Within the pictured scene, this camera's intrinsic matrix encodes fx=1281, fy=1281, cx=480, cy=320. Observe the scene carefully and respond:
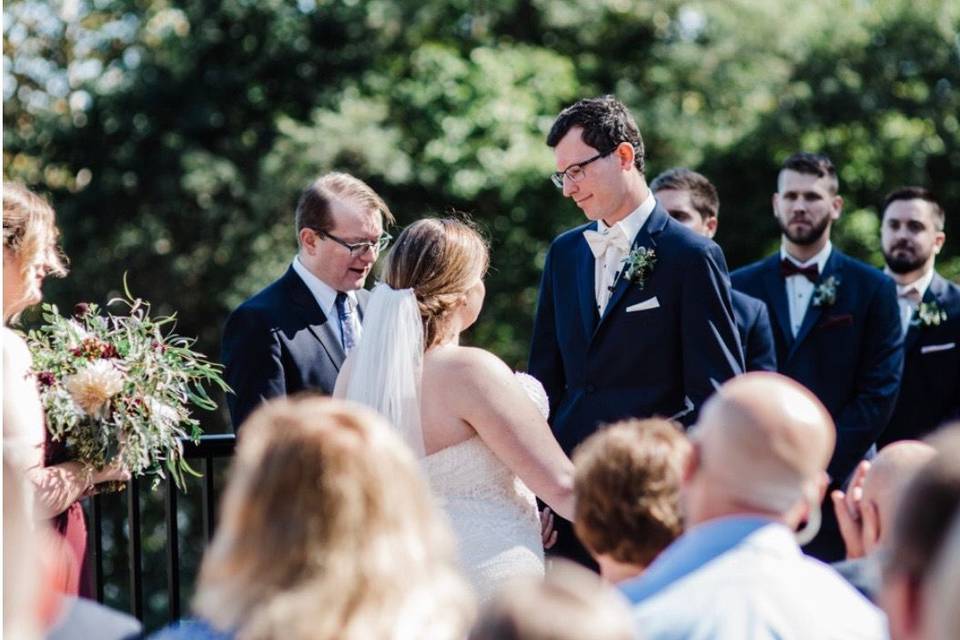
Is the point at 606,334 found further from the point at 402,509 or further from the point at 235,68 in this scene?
the point at 235,68

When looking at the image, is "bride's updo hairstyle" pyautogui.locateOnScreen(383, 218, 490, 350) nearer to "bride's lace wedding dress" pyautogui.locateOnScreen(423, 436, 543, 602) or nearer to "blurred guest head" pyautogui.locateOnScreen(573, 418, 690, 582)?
"bride's lace wedding dress" pyautogui.locateOnScreen(423, 436, 543, 602)

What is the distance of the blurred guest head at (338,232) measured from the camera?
5086 mm

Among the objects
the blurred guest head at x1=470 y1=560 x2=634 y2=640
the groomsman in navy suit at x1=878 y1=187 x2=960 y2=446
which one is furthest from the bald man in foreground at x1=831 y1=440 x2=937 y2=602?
→ the groomsman in navy suit at x1=878 y1=187 x2=960 y2=446

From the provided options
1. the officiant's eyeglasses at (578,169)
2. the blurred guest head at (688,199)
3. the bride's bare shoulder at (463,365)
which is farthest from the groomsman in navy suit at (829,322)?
the bride's bare shoulder at (463,365)

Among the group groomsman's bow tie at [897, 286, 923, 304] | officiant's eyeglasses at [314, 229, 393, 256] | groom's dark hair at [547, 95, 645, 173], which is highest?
groom's dark hair at [547, 95, 645, 173]

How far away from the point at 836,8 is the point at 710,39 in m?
1.85

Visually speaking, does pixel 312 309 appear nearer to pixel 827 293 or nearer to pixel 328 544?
pixel 827 293

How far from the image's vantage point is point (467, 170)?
56.4ft

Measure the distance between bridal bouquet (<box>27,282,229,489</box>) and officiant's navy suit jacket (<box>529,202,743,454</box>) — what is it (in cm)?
141

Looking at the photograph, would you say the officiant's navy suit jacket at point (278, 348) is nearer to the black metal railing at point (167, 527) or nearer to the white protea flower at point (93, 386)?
the black metal railing at point (167, 527)

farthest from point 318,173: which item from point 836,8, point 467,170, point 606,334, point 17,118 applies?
point 606,334

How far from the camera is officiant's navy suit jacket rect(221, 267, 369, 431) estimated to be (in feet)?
15.8

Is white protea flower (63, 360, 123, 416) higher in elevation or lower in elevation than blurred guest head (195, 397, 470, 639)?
higher

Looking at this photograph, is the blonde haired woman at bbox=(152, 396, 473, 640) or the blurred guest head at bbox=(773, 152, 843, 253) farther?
the blurred guest head at bbox=(773, 152, 843, 253)
